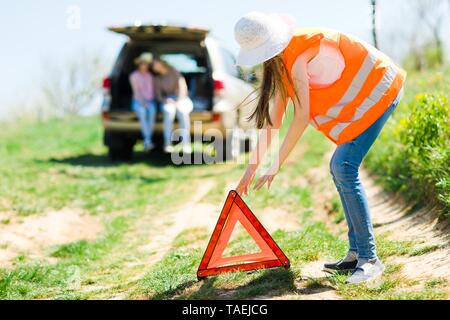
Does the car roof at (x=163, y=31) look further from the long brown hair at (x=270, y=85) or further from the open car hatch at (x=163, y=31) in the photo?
the long brown hair at (x=270, y=85)

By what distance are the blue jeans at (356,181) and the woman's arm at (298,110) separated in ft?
0.95

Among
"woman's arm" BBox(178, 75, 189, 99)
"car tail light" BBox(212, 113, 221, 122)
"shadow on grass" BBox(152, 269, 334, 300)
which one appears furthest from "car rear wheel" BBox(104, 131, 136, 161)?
"shadow on grass" BBox(152, 269, 334, 300)

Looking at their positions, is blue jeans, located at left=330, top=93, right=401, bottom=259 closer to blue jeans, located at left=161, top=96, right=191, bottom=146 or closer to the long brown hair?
the long brown hair

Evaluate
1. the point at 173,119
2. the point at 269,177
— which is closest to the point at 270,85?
the point at 269,177

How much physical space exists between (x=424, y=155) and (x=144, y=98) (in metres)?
5.78

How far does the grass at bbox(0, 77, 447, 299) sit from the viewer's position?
3.91 m

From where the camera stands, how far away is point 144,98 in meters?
10.6

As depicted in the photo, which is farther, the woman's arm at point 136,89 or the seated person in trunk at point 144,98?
the woman's arm at point 136,89

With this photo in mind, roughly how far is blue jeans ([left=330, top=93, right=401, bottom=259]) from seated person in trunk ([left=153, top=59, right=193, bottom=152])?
6384 mm

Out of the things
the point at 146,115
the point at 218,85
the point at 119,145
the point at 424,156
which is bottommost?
the point at 119,145

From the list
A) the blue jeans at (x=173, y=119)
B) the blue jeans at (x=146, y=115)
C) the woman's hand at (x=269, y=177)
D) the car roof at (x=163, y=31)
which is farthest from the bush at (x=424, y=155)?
the blue jeans at (x=146, y=115)

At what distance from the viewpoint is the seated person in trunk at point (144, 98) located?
1040cm

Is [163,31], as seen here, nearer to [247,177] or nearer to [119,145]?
[119,145]
